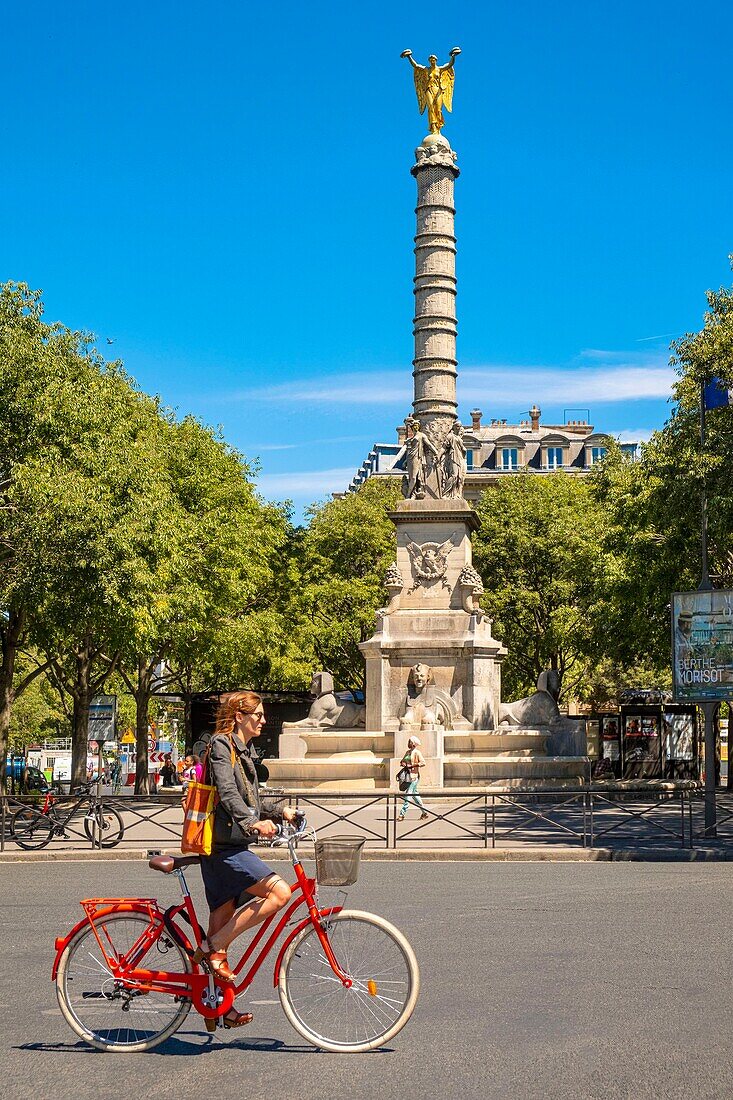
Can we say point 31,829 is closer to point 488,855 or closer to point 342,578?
point 488,855

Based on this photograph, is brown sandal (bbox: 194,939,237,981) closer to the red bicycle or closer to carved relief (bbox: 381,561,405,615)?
the red bicycle

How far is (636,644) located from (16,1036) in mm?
36519

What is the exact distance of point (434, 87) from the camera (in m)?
40.1

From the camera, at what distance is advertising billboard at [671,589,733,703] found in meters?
22.1

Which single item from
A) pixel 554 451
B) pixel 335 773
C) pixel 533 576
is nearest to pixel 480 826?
pixel 335 773

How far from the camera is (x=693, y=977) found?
29.4ft

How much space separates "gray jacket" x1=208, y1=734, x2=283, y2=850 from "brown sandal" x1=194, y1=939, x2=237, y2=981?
21.2 inches

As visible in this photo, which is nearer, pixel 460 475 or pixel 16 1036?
pixel 16 1036

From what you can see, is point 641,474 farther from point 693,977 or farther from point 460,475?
point 693,977

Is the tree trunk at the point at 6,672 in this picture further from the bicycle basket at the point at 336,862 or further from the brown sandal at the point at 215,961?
the bicycle basket at the point at 336,862

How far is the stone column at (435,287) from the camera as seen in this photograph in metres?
36.9

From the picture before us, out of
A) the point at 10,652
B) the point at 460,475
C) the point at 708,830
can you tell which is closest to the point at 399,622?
the point at 460,475

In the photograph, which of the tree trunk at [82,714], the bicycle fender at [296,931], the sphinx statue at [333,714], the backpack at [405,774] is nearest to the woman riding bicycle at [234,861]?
the bicycle fender at [296,931]

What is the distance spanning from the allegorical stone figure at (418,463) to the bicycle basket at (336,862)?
92.4 feet
